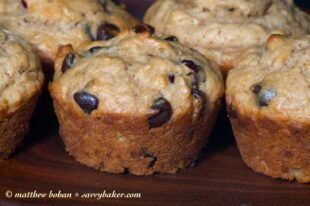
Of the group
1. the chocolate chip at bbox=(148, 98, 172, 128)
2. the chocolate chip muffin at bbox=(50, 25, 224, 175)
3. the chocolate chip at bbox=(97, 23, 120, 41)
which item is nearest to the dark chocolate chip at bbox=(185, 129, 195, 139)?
the chocolate chip muffin at bbox=(50, 25, 224, 175)

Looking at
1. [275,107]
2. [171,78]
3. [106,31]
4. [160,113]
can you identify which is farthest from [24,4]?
[275,107]

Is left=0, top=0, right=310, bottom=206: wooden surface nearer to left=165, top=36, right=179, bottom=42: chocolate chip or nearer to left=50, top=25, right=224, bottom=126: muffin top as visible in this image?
left=50, top=25, right=224, bottom=126: muffin top

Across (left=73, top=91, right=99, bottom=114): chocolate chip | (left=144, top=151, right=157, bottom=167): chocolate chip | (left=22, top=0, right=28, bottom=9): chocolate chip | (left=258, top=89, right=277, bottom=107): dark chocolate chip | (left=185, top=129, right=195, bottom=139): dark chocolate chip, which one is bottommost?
(left=144, top=151, right=157, bottom=167): chocolate chip

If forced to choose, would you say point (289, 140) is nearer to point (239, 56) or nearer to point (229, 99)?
point (229, 99)

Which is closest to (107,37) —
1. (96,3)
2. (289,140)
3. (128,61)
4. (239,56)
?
(96,3)

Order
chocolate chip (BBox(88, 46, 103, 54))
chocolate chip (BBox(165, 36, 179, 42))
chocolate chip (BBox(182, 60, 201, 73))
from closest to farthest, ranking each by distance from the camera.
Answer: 1. chocolate chip (BBox(182, 60, 201, 73))
2. chocolate chip (BBox(88, 46, 103, 54))
3. chocolate chip (BBox(165, 36, 179, 42))

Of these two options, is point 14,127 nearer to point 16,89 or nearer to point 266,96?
point 16,89
